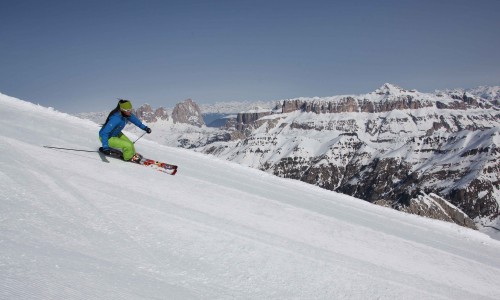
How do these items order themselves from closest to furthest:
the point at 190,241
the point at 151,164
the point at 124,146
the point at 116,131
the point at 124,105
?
1. the point at 190,241
2. the point at 124,146
3. the point at 124,105
4. the point at 151,164
5. the point at 116,131

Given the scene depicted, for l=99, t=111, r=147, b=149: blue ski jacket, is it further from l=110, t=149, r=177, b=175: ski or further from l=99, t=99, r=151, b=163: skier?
l=110, t=149, r=177, b=175: ski

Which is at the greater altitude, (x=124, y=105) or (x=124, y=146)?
(x=124, y=105)

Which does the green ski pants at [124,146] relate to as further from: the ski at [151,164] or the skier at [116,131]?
the ski at [151,164]

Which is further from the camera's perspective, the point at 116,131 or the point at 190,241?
the point at 116,131

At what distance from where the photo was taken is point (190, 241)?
344 inches

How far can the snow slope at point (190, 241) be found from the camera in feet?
21.8

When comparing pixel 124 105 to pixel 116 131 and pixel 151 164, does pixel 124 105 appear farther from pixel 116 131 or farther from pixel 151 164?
pixel 151 164

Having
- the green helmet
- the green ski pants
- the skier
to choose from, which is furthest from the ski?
the green helmet

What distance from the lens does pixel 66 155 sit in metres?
14.0

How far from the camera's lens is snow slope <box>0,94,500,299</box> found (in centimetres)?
664

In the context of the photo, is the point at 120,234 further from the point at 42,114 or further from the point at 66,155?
the point at 42,114

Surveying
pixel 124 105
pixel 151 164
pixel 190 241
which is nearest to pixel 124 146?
pixel 151 164

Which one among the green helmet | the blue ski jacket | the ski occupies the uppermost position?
the green helmet

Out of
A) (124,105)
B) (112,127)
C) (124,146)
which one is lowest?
(124,146)
